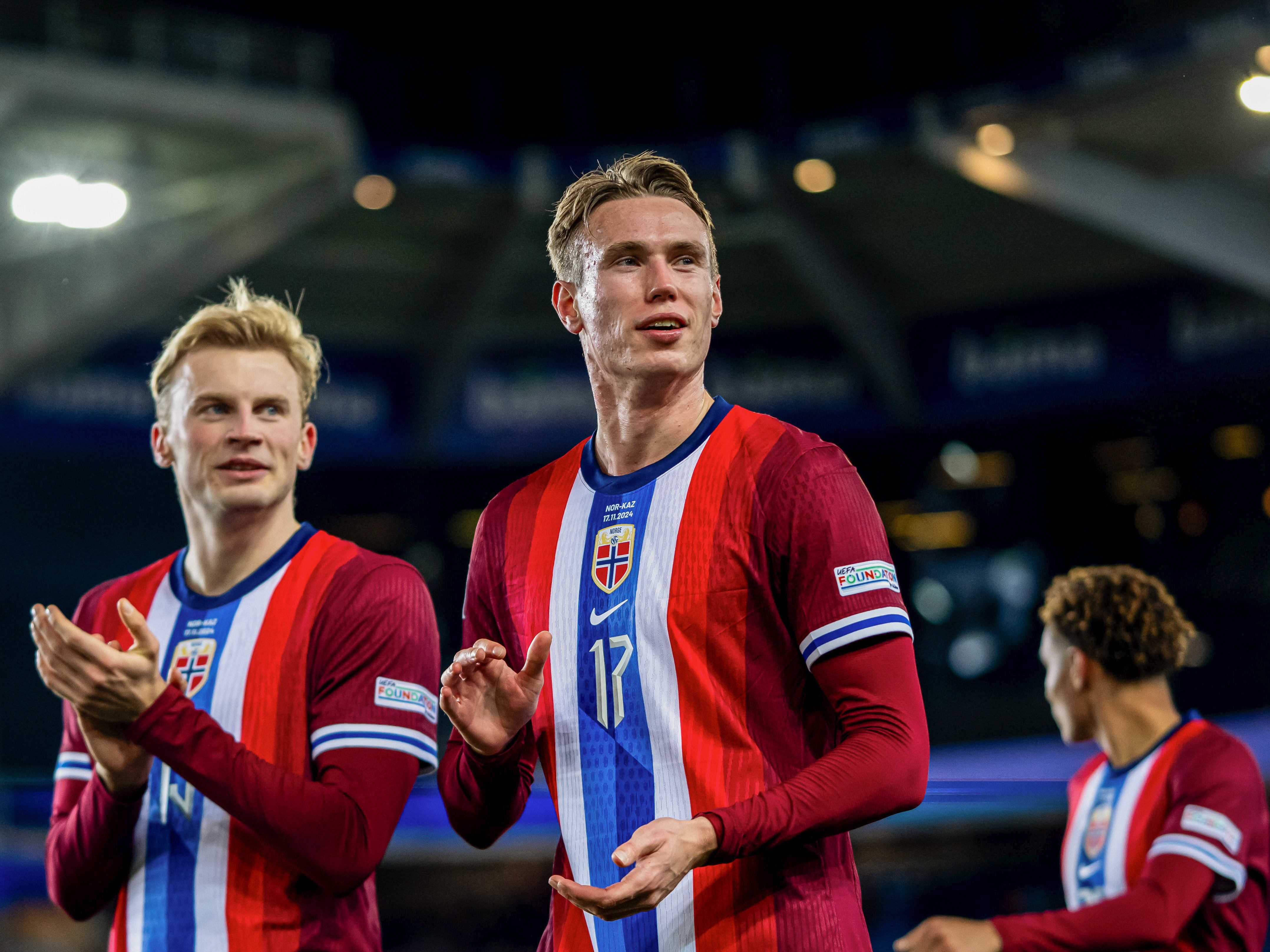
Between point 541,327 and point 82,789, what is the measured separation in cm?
1481

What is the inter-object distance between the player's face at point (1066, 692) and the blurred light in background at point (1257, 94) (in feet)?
17.0

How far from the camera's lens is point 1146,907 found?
2754mm

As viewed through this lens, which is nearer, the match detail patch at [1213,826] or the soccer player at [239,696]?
the soccer player at [239,696]

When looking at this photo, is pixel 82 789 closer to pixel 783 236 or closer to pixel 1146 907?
pixel 1146 907

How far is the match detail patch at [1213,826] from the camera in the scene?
283 cm

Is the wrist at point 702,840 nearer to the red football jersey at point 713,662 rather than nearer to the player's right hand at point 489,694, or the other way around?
the red football jersey at point 713,662

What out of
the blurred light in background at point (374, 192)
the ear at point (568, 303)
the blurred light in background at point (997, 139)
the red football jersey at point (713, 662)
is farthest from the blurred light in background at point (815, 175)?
the red football jersey at point (713, 662)

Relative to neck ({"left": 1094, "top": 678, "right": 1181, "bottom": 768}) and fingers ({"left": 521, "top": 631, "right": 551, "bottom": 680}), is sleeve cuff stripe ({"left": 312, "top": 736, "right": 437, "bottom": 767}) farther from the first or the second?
neck ({"left": 1094, "top": 678, "right": 1181, "bottom": 768})

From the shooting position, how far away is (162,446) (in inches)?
99.4

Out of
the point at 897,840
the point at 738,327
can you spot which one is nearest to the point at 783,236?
the point at 738,327

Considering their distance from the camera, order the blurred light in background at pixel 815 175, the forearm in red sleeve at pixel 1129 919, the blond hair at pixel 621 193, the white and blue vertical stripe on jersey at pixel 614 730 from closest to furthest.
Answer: the white and blue vertical stripe on jersey at pixel 614 730 → the blond hair at pixel 621 193 → the forearm in red sleeve at pixel 1129 919 → the blurred light in background at pixel 815 175

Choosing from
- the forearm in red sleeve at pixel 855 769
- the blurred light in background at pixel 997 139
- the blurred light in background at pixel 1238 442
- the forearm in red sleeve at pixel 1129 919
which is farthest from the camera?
the blurred light in background at pixel 997 139

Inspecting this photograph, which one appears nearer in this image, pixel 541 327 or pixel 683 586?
pixel 683 586

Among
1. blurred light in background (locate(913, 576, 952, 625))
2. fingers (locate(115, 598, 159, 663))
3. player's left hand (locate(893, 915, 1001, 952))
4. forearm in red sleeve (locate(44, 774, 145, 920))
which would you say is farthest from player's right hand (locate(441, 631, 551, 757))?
blurred light in background (locate(913, 576, 952, 625))
